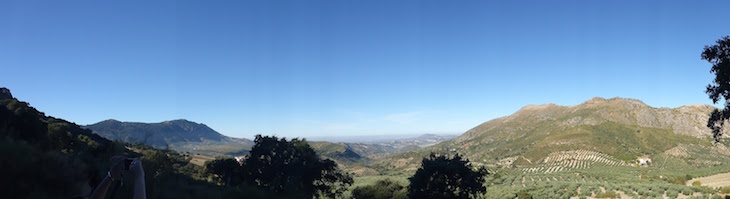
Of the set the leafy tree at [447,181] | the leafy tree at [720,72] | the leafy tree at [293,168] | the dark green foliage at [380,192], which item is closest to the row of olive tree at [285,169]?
the leafy tree at [293,168]

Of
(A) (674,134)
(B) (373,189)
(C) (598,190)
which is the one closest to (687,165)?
(A) (674,134)

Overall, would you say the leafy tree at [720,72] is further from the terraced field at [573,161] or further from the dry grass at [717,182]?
the terraced field at [573,161]

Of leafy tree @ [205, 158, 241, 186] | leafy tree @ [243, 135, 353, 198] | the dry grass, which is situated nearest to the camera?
leafy tree @ [243, 135, 353, 198]

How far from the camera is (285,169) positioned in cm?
3531

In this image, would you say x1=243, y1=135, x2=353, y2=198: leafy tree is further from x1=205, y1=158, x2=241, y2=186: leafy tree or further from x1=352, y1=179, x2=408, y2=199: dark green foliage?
x1=352, y1=179, x2=408, y2=199: dark green foliage

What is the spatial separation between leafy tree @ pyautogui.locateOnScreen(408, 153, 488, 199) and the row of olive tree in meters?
9.30

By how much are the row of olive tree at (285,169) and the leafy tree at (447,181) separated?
930 cm

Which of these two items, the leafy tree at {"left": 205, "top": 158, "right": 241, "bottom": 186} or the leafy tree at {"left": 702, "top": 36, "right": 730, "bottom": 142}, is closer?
the leafy tree at {"left": 702, "top": 36, "right": 730, "bottom": 142}

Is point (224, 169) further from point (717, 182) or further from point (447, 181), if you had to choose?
point (717, 182)

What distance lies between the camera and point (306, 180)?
32812 mm

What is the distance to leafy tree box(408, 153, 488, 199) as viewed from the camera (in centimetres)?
2916

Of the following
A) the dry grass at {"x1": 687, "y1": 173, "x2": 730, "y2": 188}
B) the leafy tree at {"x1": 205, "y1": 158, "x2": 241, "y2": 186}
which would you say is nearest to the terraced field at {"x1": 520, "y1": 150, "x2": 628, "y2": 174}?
the dry grass at {"x1": 687, "y1": 173, "x2": 730, "y2": 188}

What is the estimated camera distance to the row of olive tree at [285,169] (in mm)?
33062

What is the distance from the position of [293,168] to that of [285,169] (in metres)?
1.59
